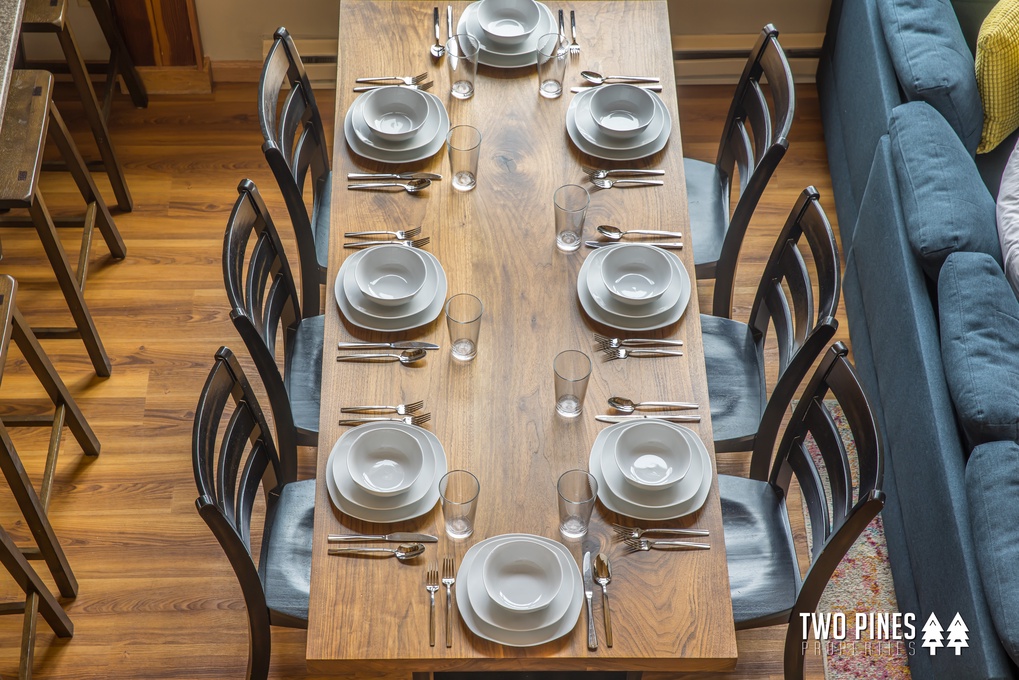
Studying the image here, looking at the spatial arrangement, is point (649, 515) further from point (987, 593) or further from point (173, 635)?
point (173, 635)

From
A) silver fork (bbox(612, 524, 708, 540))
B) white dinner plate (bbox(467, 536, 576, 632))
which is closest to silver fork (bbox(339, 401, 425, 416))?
white dinner plate (bbox(467, 536, 576, 632))

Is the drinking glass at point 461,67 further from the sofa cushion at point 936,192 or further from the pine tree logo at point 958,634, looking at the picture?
the pine tree logo at point 958,634

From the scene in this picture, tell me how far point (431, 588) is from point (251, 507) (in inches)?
19.7

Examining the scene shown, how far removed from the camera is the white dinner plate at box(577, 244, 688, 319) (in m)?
2.20

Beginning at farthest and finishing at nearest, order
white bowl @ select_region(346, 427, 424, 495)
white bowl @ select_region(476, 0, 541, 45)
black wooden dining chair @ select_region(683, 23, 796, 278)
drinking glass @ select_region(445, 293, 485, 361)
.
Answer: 1. white bowl @ select_region(476, 0, 541, 45)
2. black wooden dining chair @ select_region(683, 23, 796, 278)
3. drinking glass @ select_region(445, 293, 485, 361)
4. white bowl @ select_region(346, 427, 424, 495)

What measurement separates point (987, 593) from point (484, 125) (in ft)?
5.15

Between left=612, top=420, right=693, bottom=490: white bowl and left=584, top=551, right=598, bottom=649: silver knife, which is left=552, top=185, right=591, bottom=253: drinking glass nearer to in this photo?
left=612, top=420, right=693, bottom=490: white bowl

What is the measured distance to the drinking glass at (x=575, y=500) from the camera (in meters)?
1.82

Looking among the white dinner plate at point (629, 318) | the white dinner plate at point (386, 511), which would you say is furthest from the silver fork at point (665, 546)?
the white dinner plate at point (629, 318)


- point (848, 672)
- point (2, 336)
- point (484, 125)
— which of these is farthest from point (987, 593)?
point (2, 336)

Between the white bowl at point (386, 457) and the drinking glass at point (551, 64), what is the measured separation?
3.58ft

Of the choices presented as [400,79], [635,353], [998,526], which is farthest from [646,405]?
[400,79]

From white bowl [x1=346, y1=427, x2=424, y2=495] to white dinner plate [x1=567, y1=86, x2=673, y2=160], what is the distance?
925mm

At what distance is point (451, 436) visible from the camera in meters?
2.02
